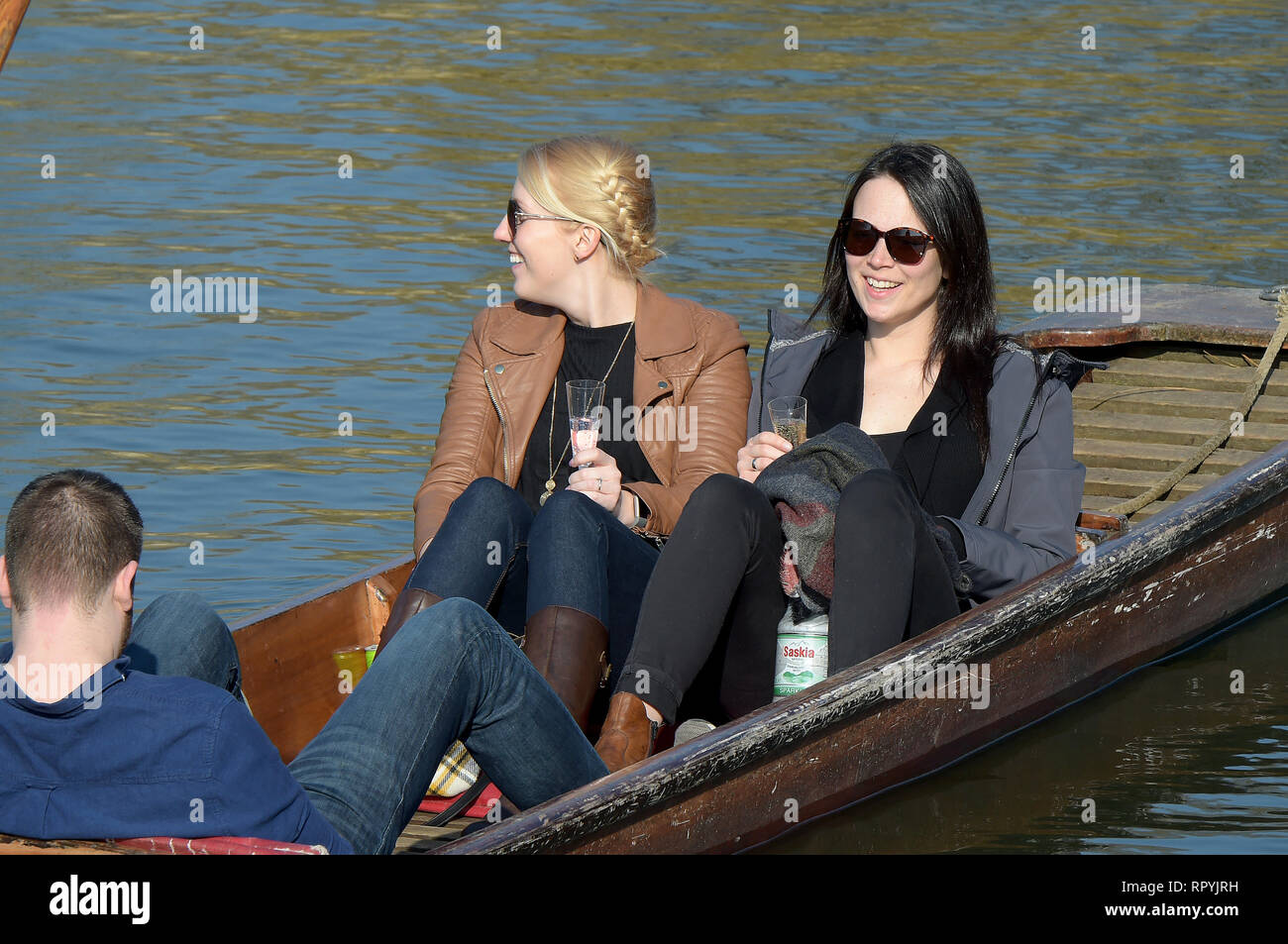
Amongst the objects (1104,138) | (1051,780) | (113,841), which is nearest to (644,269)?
(1051,780)

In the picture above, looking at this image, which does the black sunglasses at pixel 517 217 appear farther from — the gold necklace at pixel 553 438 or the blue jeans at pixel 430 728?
the blue jeans at pixel 430 728

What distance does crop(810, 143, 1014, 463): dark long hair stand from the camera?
13.0 ft

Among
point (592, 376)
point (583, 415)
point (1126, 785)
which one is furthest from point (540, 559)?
point (1126, 785)

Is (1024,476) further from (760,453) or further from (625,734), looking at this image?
(625,734)

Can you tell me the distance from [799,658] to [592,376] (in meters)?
0.81

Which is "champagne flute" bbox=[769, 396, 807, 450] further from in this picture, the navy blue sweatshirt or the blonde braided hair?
the navy blue sweatshirt

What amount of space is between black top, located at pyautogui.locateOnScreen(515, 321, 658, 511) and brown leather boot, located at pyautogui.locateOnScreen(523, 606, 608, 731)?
60cm

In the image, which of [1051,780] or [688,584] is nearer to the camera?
[688,584]

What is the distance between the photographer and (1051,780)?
4.60 m

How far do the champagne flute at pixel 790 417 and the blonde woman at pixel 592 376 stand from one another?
0.90ft

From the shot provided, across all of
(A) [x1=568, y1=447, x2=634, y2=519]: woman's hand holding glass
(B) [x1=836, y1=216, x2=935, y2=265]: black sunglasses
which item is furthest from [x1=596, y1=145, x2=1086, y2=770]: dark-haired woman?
(A) [x1=568, y1=447, x2=634, y2=519]: woman's hand holding glass

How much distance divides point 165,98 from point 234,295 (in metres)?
4.04

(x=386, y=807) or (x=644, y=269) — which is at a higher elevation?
(x=644, y=269)
